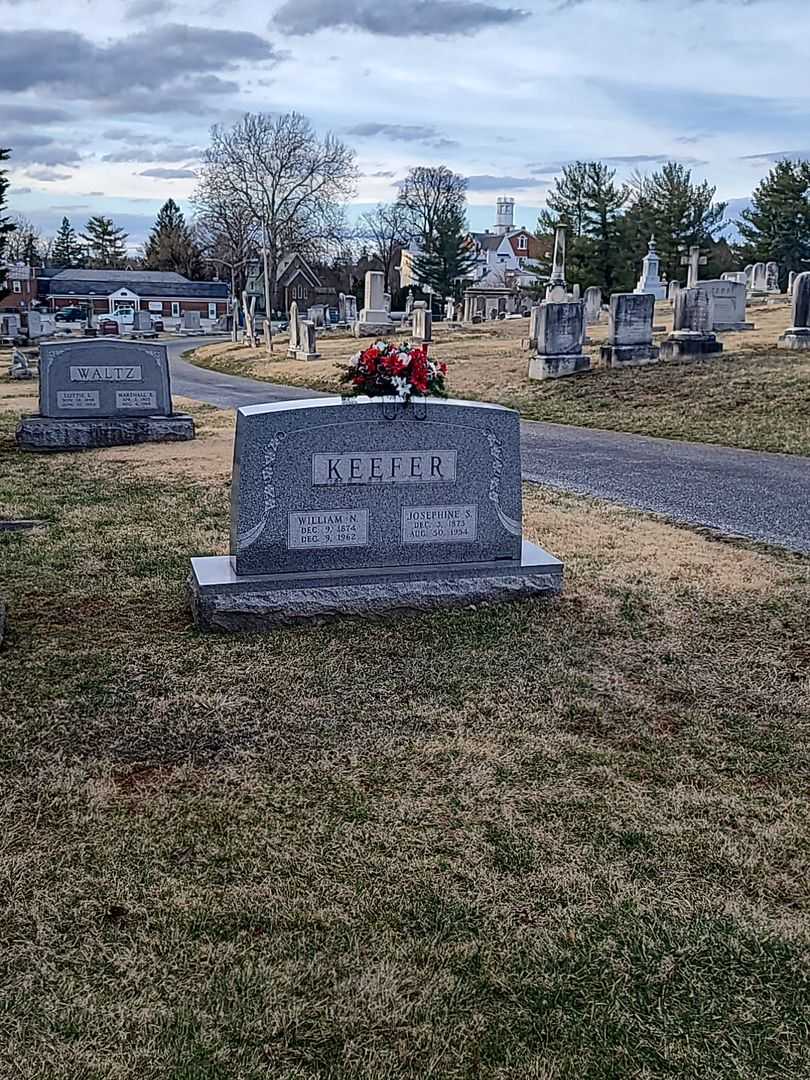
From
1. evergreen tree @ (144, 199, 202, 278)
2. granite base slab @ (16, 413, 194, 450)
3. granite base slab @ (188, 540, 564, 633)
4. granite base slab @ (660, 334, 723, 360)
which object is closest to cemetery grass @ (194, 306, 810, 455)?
granite base slab @ (660, 334, 723, 360)

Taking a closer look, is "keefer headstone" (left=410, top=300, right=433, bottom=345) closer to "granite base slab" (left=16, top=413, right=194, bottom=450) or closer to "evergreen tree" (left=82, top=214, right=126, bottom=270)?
"granite base slab" (left=16, top=413, right=194, bottom=450)

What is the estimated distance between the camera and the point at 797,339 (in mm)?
17766

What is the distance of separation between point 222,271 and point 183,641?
271 feet

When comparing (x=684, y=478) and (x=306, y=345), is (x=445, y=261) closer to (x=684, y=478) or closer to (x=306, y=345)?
(x=306, y=345)

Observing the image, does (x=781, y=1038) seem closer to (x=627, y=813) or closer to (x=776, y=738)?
(x=627, y=813)

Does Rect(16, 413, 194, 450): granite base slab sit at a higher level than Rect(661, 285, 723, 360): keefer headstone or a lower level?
lower

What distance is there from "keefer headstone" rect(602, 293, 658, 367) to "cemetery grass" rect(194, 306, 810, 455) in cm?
56

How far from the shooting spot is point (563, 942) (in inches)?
104

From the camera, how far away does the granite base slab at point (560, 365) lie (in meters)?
18.1

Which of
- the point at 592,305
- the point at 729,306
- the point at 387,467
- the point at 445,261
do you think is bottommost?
the point at 387,467

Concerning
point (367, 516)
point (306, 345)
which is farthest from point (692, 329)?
point (367, 516)

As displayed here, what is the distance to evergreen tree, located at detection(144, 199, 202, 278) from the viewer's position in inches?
3344

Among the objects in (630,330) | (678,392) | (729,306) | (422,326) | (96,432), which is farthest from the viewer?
(422,326)

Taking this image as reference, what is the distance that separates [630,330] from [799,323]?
10.5 feet
